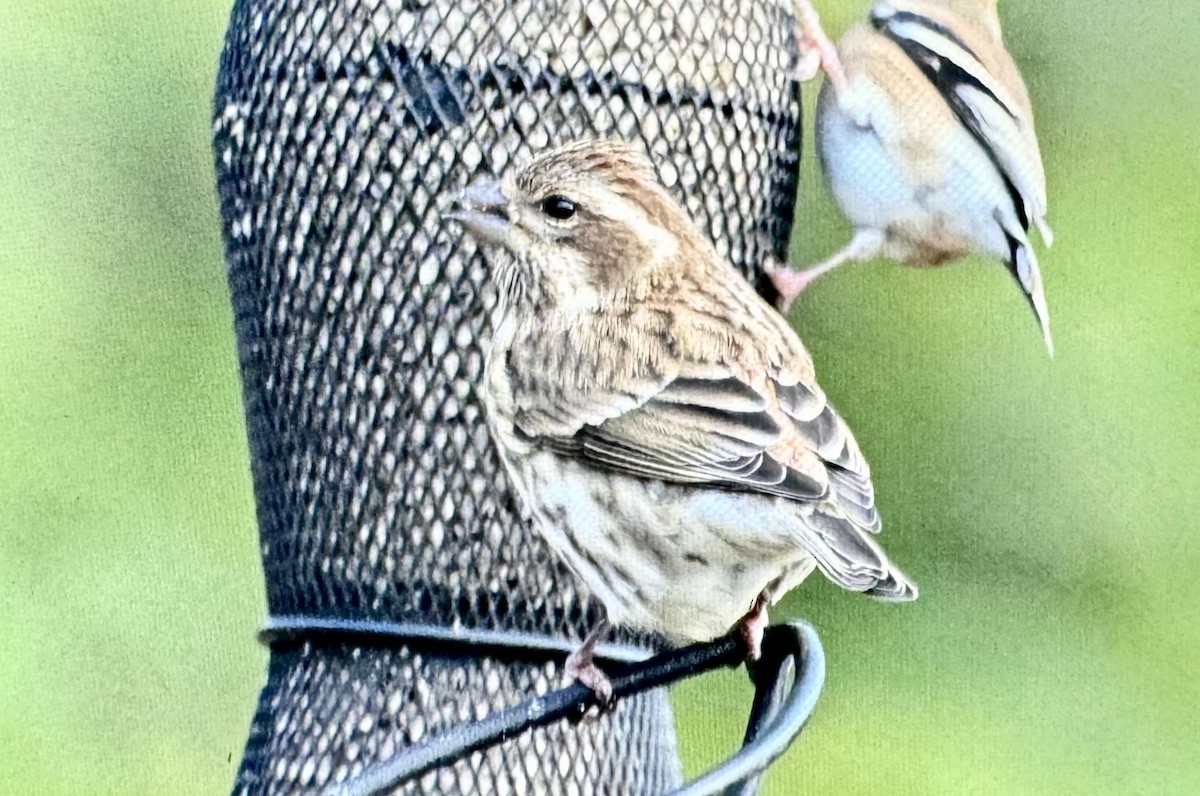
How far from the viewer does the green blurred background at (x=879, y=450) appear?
3.52 ft

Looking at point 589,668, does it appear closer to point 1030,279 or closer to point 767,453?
point 767,453

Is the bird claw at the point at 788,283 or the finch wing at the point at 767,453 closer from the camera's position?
the finch wing at the point at 767,453

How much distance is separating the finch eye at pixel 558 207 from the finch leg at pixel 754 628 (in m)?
0.30

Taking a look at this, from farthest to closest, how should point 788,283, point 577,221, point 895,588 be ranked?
point 788,283
point 577,221
point 895,588

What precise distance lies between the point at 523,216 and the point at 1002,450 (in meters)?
0.39

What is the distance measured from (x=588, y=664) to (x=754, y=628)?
4.7 inches

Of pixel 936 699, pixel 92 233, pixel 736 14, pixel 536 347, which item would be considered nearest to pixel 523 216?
pixel 536 347

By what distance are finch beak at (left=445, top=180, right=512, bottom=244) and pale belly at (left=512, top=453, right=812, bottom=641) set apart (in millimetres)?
152

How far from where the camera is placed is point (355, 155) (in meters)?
1.04

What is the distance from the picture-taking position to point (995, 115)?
107 cm

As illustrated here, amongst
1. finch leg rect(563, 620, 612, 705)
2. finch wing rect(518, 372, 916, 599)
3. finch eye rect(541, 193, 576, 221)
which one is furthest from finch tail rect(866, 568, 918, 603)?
finch eye rect(541, 193, 576, 221)

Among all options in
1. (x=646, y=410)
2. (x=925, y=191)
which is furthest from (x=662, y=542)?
(x=925, y=191)

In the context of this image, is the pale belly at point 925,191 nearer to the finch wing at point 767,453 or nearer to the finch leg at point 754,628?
the finch wing at point 767,453

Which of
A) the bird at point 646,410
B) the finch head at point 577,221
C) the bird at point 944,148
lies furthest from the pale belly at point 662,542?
the bird at point 944,148
